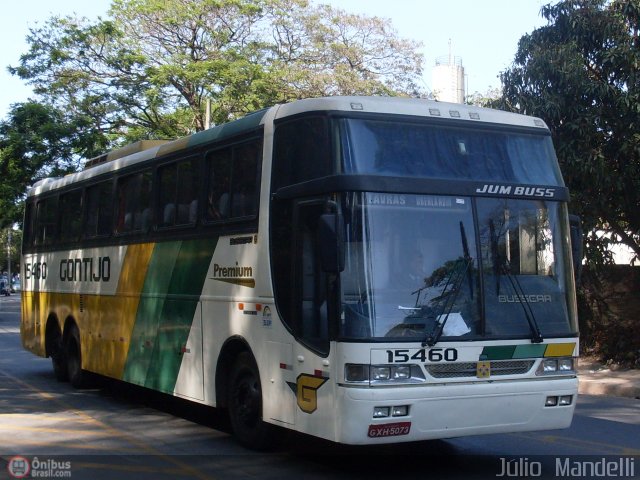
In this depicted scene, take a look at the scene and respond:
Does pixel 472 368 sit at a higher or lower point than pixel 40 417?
higher

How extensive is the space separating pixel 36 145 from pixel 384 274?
90.7 feet

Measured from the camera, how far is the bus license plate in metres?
7.38

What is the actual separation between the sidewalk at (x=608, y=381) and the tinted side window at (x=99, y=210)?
8433mm

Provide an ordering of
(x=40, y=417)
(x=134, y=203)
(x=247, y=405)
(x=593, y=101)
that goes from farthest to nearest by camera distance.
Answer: (x=593, y=101) → (x=134, y=203) → (x=40, y=417) → (x=247, y=405)

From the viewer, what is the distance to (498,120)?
8.65 metres

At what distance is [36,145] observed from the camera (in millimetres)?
32750

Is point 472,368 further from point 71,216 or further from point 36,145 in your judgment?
point 36,145

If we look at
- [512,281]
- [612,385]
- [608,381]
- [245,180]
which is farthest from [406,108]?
[608,381]

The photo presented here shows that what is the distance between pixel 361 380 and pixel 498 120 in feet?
9.66

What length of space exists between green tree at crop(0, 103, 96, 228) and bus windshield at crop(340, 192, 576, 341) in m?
26.7

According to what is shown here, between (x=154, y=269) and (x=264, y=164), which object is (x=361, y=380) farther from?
(x=154, y=269)

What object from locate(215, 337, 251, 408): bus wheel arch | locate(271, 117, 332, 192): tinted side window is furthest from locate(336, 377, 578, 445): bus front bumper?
locate(215, 337, 251, 408): bus wheel arch

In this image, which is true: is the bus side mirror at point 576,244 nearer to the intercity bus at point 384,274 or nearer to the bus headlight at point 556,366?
the intercity bus at point 384,274

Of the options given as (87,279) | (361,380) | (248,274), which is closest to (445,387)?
(361,380)
